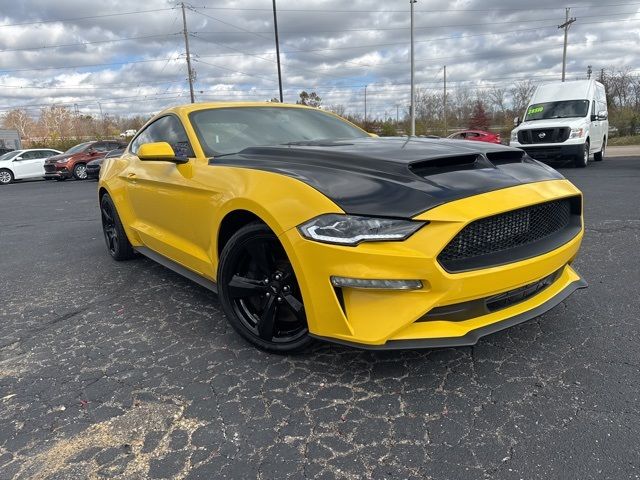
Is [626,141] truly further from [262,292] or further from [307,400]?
[307,400]

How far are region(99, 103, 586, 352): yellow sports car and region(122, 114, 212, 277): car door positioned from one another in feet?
0.06

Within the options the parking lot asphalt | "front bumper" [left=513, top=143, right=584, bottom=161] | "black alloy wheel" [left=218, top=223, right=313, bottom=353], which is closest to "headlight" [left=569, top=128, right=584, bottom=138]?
"front bumper" [left=513, top=143, right=584, bottom=161]

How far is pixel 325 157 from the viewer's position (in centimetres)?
273

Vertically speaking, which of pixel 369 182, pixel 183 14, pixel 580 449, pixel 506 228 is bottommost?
pixel 580 449

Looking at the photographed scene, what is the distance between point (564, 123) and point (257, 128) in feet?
41.4

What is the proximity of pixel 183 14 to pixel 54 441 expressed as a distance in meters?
47.8

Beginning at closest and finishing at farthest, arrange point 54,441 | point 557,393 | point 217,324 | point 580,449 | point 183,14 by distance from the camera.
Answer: point 580,449 → point 54,441 → point 557,393 → point 217,324 → point 183,14

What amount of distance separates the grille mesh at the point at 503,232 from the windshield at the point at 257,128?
66.4 inches

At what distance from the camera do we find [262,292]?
9.11 ft

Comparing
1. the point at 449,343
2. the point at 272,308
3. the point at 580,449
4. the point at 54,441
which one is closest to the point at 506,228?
the point at 449,343

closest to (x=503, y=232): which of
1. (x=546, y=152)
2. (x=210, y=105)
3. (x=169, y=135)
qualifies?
(x=210, y=105)

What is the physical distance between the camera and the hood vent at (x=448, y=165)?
249cm

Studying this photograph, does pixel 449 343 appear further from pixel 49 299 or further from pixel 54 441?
pixel 49 299

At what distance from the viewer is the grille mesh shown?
7.41 feet
